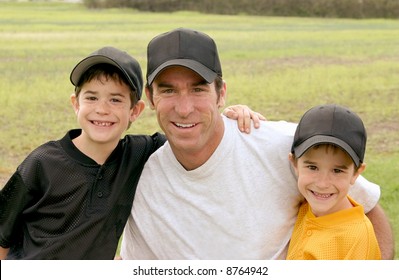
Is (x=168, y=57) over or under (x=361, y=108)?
over

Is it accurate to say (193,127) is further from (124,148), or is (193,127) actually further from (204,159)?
(124,148)

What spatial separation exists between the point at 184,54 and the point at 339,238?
1022 millimetres

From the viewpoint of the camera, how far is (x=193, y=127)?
11.1ft

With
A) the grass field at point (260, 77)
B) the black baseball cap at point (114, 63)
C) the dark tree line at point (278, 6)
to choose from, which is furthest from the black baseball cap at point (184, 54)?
the dark tree line at point (278, 6)

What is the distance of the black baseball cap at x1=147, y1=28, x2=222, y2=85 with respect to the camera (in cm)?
337

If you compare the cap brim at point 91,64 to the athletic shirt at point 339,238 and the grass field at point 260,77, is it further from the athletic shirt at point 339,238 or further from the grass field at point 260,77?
the grass field at point 260,77

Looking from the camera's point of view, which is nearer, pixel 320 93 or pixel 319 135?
pixel 319 135

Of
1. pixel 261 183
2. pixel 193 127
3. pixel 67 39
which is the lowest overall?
pixel 67 39

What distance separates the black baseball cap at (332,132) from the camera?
321 centimetres

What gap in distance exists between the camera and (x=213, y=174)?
3.43 m

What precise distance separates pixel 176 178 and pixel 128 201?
0.25 m
